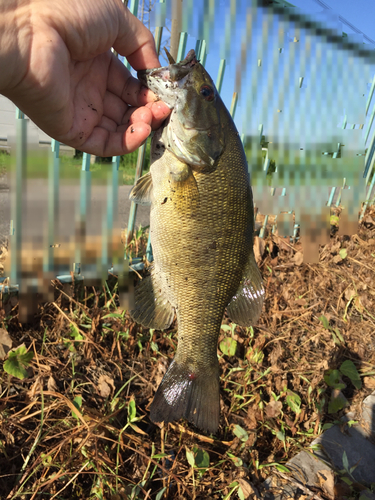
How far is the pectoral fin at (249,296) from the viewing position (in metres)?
1.61

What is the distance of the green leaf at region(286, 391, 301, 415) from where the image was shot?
A: 238 centimetres

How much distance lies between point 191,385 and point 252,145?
2704 millimetres

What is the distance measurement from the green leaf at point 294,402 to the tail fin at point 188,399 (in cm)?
109

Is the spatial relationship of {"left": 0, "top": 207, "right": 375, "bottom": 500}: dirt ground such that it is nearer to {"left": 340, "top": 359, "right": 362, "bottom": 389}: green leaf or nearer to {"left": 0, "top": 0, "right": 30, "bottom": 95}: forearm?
{"left": 340, "top": 359, "right": 362, "bottom": 389}: green leaf

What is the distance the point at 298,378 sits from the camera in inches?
105

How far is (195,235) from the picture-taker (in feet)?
4.78

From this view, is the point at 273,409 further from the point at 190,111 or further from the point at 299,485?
the point at 190,111

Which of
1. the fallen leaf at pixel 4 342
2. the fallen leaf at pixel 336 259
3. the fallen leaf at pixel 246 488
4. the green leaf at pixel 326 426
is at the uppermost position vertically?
the fallen leaf at pixel 336 259

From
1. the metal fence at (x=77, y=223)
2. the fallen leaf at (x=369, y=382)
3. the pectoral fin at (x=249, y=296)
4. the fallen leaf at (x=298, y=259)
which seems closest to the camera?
the pectoral fin at (x=249, y=296)

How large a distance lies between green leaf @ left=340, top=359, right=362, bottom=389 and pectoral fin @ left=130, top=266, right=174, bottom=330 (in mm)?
1871

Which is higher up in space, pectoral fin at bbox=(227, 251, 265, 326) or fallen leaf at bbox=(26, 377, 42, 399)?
pectoral fin at bbox=(227, 251, 265, 326)

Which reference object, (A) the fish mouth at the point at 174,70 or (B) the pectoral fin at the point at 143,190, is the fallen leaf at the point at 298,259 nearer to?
(B) the pectoral fin at the point at 143,190

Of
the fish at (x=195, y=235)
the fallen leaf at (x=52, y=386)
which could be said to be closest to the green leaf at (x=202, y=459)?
the fish at (x=195, y=235)

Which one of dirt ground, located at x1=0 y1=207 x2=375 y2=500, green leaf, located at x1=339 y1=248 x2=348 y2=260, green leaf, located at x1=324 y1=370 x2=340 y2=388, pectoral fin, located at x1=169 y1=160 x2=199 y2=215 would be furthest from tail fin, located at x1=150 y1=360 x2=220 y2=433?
green leaf, located at x1=339 y1=248 x2=348 y2=260
